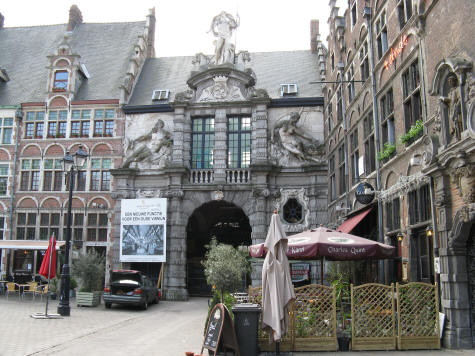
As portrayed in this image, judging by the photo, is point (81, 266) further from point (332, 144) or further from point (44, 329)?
point (332, 144)

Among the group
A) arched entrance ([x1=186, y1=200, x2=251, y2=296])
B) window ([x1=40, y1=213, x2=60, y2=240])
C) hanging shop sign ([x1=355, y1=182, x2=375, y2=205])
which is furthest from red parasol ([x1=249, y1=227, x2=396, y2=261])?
window ([x1=40, y1=213, x2=60, y2=240])

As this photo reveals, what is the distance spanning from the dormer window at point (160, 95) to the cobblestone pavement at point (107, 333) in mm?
12712

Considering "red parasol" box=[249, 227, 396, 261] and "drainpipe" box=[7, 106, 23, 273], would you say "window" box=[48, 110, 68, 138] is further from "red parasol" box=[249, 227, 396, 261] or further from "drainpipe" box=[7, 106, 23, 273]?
"red parasol" box=[249, 227, 396, 261]

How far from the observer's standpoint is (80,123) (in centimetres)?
2705

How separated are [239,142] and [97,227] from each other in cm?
915

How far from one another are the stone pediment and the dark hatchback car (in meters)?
10.7

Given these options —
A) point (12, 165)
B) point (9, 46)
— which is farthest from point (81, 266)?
point (9, 46)

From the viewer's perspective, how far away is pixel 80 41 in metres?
32.3

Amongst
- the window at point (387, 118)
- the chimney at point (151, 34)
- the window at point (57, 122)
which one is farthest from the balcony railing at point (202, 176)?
the window at point (387, 118)

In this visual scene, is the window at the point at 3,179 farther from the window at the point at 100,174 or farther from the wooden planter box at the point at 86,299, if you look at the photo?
the wooden planter box at the point at 86,299

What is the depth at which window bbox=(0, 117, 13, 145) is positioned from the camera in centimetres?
2756

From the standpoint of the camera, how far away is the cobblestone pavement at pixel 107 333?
9320 mm

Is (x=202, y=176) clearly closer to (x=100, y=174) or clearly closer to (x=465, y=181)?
(x=100, y=174)

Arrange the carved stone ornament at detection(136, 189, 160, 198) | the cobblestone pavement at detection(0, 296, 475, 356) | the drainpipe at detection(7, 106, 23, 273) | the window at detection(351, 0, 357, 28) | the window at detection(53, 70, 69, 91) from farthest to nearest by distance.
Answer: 1. the window at detection(53, 70, 69, 91)
2. the drainpipe at detection(7, 106, 23, 273)
3. the carved stone ornament at detection(136, 189, 160, 198)
4. the window at detection(351, 0, 357, 28)
5. the cobblestone pavement at detection(0, 296, 475, 356)
